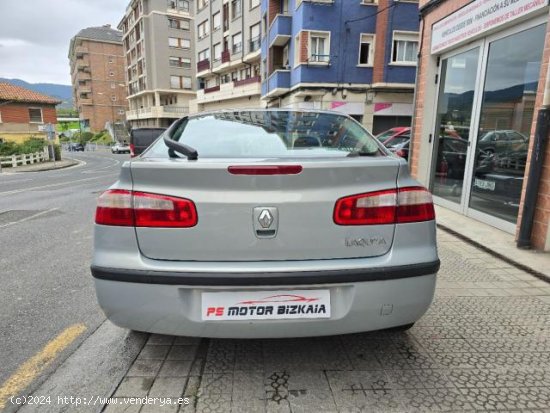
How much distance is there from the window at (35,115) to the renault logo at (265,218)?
4007cm

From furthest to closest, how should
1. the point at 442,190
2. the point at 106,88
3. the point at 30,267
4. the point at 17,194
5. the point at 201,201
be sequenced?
the point at 106,88
the point at 17,194
the point at 442,190
the point at 30,267
the point at 201,201

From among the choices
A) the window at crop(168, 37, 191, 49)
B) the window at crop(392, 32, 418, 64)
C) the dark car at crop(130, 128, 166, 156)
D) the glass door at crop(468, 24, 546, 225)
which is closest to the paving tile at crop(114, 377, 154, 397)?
the glass door at crop(468, 24, 546, 225)

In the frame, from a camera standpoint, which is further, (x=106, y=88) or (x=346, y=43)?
(x=106, y=88)

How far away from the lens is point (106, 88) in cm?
7662

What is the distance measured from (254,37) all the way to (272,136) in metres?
31.9

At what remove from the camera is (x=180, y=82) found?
53.2 metres

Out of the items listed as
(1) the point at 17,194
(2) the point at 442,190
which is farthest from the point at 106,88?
(2) the point at 442,190

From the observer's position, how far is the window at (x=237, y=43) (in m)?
33.5

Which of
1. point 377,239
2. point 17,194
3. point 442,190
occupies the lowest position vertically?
point 17,194

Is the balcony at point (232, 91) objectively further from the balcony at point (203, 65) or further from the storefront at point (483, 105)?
the storefront at point (483, 105)

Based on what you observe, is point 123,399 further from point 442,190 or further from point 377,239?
point 442,190

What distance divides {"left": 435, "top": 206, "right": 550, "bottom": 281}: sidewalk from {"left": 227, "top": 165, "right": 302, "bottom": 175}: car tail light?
3347 mm

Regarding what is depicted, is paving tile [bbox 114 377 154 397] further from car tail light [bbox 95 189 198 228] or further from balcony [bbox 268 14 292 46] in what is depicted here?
balcony [bbox 268 14 292 46]

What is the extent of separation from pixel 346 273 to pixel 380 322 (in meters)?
0.36
